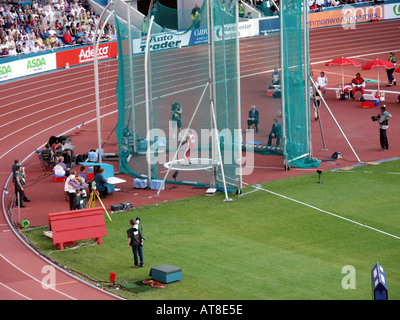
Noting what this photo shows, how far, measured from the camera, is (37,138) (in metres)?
34.3

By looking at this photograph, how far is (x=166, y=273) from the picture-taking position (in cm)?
1769

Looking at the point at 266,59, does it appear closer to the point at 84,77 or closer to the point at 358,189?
the point at 358,189

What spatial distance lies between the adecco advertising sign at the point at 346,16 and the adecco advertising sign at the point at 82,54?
63.7 ft

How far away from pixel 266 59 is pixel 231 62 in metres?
3.66

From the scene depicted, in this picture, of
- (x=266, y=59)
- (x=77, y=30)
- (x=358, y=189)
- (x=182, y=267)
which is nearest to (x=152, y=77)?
(x=266, y=59)

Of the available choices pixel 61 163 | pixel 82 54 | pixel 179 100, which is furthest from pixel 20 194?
pixel 82 54

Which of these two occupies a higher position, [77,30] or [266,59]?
[77,30]

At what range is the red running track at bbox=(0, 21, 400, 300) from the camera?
1919 cm

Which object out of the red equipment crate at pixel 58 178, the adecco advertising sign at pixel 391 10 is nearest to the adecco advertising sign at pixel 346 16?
the adecco advertising sign at pixel 391 10

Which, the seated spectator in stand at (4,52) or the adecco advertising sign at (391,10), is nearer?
the seated spectator in stand at (4,52)

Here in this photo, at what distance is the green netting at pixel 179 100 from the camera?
26078 millimetres

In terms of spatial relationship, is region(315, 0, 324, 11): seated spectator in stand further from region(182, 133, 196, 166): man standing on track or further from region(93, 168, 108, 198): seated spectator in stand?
region(93, 168, 108, 198): seated spectator in stand

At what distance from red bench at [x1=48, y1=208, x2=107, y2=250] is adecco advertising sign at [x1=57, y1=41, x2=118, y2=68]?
89.5 ft

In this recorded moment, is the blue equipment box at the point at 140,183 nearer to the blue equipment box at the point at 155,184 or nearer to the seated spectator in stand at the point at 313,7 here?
the blue equipment box at the point at 155,184
